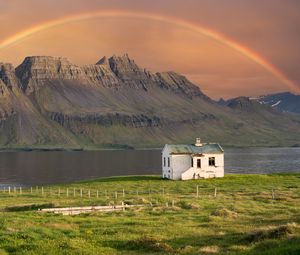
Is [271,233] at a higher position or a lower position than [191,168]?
lower

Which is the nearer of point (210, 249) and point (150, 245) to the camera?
point (210, 249)

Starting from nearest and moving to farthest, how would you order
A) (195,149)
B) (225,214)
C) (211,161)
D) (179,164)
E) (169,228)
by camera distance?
(169,228)
(225,214)
(179,164)
(211,161)
(195,149)

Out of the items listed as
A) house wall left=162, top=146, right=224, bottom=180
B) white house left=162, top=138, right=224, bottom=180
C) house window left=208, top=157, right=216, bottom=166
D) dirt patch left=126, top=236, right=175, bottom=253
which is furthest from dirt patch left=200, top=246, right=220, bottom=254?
house window left=208, top=157, right=216, bottom=166

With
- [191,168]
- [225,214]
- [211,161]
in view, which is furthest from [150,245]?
[211,161]

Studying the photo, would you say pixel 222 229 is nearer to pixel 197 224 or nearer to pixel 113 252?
pixel 197 224

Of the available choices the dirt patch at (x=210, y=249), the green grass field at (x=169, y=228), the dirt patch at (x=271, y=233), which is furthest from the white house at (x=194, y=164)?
the dirt patch at (x=210, y=249)

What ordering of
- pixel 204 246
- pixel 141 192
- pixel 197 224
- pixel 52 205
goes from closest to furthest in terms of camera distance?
pixel 204 246, pixel 197 224, pixel 52 205, pixel 141 192

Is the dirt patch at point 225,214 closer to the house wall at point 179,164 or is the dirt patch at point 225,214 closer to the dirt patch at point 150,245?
the dirt patch at point 150,245

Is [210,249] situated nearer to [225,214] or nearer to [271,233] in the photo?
[271,233]

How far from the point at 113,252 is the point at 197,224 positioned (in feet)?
42.0

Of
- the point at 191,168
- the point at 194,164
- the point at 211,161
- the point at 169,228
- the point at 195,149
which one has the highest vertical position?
the point at 195,149

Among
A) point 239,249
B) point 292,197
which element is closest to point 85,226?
point 239,249

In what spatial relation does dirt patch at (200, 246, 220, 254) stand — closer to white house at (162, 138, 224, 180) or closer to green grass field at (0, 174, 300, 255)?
green grass field at (0, 174, 300, 255)

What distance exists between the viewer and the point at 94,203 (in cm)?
6138
